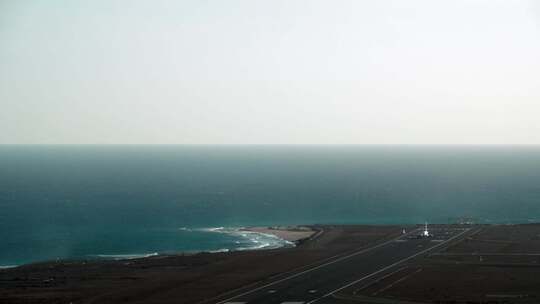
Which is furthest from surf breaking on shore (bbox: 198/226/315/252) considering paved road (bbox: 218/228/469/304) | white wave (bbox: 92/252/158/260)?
paved road (bbox: 218/228/469/304)

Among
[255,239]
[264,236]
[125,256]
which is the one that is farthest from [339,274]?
[264,236]

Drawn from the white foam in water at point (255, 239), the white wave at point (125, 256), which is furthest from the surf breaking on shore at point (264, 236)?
the white wave at point (125, 256)

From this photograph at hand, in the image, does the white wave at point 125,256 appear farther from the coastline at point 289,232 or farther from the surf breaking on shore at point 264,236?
the coastline at point 289,232

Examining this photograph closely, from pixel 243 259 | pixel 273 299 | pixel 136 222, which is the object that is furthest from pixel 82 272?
pixel 136 222

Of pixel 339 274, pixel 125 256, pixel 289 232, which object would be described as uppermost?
pixel 339 274

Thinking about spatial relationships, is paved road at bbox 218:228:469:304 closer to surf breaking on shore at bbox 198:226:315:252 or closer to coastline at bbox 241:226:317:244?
coastline at bbox 241:226:317:244

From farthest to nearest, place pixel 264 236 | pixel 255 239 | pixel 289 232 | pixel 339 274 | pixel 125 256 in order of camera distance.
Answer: pixel 289 232, pixel 264 236, pixel 255 239, pixel 125 256, pixel 339 274

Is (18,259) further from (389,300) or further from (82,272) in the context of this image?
(389,300)

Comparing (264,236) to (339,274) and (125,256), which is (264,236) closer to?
(125,256)

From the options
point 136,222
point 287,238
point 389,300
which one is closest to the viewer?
point 389,300
